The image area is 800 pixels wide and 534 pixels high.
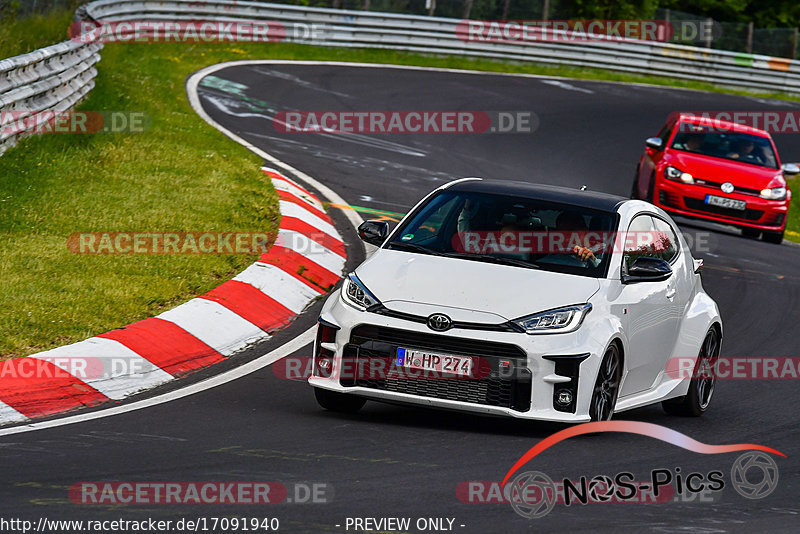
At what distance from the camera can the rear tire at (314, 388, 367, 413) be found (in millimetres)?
7984

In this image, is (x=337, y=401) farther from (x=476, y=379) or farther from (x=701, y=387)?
(x=701, y=387)

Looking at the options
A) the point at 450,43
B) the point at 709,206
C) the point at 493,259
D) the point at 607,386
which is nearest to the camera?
the point at 607,386

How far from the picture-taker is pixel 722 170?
18.6 m

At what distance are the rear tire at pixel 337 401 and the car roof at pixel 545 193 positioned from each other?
5.77ft

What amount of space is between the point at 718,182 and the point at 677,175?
0.56 metres

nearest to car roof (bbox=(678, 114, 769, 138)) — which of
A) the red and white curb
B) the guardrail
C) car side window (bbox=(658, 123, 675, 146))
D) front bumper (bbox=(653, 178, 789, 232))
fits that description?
car side window (bbox=(658, 123, 675, 146))

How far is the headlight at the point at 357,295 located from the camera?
25.6 ft

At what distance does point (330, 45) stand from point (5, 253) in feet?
73.7

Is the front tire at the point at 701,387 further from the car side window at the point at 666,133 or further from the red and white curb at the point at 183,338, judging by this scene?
the car side window at the point at 666,133

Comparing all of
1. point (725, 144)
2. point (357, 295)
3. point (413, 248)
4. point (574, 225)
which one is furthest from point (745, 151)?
point (357, 295)

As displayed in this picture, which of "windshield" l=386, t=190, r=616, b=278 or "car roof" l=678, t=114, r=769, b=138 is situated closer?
"windshield" l=386, t=190, r=616, b=278

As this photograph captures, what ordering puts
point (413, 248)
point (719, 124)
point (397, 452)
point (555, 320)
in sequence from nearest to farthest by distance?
1. point (397, 452)
2. point (555, 320)
3. point (413, 248)
4. point (719, 124)

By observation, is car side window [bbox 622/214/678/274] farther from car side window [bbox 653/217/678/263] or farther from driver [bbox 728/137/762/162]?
driver [bbox 728/137/762/162]

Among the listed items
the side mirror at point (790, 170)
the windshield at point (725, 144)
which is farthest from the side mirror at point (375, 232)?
the side mirror at point (790, 170)
